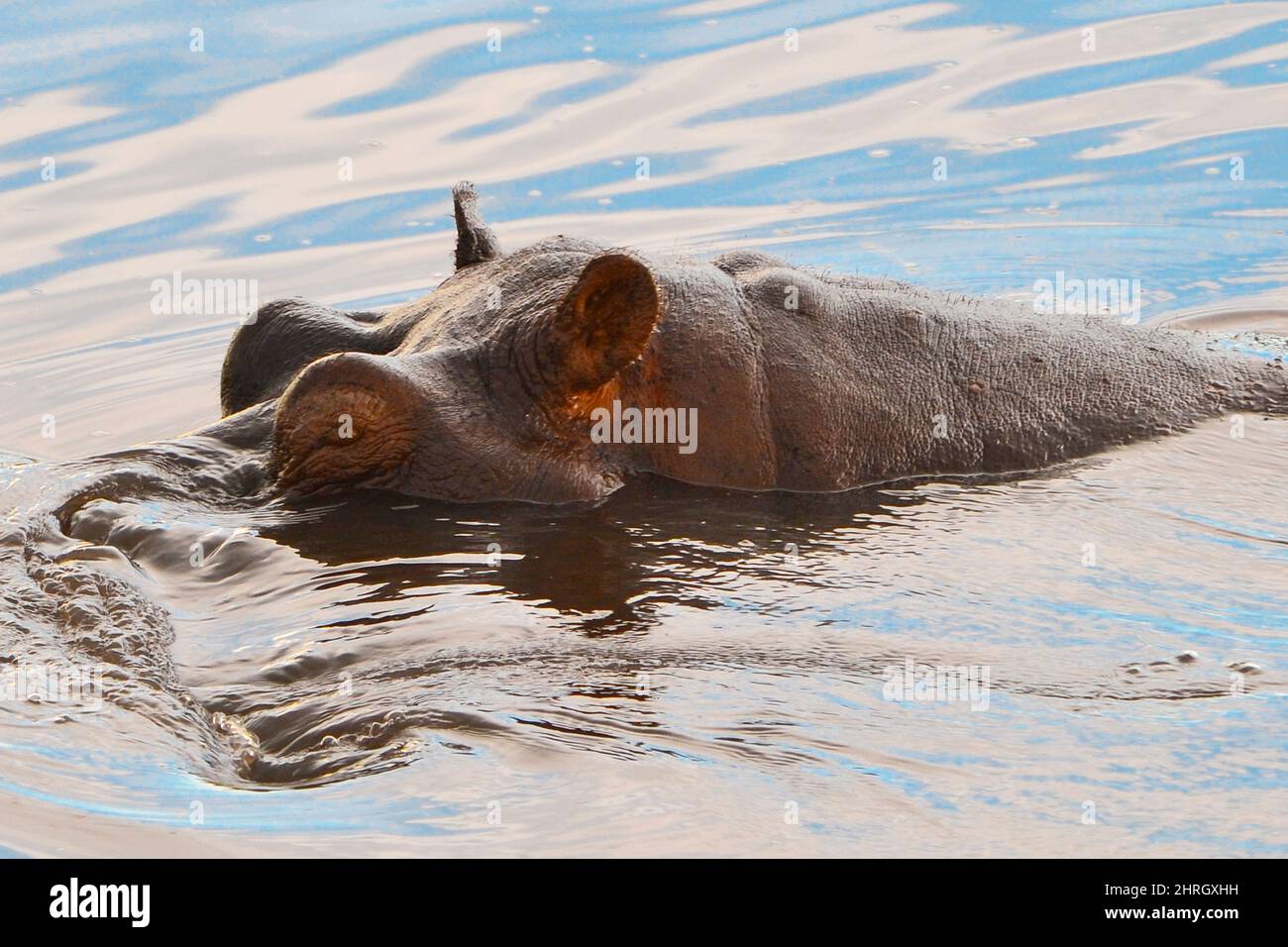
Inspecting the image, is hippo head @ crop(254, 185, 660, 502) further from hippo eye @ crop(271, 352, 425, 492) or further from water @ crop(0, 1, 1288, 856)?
water @ crop(0, 1, 1288, 856)

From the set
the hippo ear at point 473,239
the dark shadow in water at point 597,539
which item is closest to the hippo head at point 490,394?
the dark shadow in water at point 597,539

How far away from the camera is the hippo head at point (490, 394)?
621 centimetres

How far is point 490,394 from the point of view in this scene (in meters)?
6.44

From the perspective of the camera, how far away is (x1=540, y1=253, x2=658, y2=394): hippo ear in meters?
6.20

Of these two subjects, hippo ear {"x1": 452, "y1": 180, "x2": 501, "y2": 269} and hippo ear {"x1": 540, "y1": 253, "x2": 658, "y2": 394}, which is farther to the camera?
hippo ear {"x1": 452, "y1": 180, "x2": 501, "y2": 269}

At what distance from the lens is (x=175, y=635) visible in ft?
18.1

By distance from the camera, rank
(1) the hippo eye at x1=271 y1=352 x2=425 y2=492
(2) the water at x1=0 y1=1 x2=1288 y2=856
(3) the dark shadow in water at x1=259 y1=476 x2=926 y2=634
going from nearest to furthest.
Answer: (2) the water at x1=0 y1=1 x2=1288 y2=856
(3) the dark shadow in water at x1=259 y1=476 x2=926 y2=634
(1) the hippo eye at x1=271 y1=352 x2=425 y2=492

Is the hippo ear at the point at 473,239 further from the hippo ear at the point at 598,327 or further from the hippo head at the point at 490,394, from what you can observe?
the hippo ear at the point at 598,327

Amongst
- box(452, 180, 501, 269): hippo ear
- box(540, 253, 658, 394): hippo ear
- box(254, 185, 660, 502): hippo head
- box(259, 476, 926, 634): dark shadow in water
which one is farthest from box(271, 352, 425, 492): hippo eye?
box(452, 180, 501, 269): hippo ear

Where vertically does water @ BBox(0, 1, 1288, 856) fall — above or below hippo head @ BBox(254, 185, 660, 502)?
below

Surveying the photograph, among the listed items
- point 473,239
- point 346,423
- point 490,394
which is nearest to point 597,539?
point 490,394
